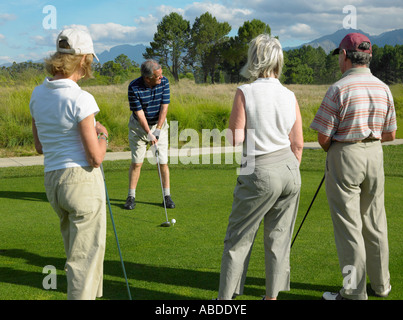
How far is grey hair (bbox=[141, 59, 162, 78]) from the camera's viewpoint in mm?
6312

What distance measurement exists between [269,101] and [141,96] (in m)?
3.55

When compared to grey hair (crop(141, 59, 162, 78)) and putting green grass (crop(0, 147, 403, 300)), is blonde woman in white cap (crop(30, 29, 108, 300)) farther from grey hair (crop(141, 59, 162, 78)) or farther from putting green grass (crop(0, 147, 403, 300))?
grey hair (crop(141, 59, 162, 78))

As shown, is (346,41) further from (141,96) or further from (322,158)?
(322,158)

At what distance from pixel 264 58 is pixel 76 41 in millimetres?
1177

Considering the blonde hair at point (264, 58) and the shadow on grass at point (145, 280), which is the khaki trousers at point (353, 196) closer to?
the shadow on grass at point (145, 280)

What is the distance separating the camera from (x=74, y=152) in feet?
9.38

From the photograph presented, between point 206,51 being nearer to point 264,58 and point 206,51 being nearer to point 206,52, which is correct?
point 206,52

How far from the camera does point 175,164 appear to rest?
33.8ft

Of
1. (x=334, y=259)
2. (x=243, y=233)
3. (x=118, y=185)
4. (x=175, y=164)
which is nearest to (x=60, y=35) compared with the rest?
(x=243, y=233)

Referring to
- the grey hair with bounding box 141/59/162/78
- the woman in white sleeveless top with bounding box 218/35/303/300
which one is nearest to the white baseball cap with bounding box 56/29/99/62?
the woman in white sleeveless top with bounding box 218/35/303/300

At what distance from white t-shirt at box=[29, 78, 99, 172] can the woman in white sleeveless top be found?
957mm

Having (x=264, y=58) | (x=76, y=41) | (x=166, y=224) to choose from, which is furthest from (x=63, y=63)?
(x=166, y=224)

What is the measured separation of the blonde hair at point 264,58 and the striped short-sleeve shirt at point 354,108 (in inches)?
19.2

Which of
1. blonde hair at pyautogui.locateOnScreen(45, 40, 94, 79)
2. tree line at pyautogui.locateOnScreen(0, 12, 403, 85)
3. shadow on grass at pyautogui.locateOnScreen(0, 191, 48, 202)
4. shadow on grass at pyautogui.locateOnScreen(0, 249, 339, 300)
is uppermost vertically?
tree line at pyautogui.locateOnScreen(0, 12, 403, 85)
